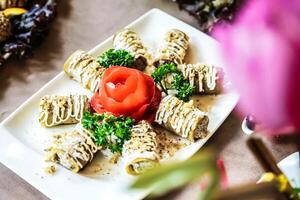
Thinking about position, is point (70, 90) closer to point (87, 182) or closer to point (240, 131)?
point (87, 182)

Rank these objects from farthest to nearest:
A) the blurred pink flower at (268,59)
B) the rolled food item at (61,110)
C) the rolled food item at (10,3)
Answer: the rolled food item at (10,3) → the rolled food item at (61,110) → the blurred pink flower at (268,59)

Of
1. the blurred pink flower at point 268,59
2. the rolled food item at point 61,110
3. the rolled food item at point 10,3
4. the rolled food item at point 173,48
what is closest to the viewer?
the blurred pink flower at point 268,59

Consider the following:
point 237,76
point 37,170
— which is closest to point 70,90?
point 37,170

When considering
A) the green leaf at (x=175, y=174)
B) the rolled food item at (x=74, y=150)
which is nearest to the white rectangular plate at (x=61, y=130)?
the rolled food item at (x=74, y=150)

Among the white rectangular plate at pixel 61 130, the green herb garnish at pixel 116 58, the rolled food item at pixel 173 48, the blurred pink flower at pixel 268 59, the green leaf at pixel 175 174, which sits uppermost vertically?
the blurred pink flower at pixel 268 59

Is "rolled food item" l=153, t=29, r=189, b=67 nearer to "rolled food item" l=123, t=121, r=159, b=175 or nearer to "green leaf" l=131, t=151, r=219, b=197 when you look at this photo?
"rolled food item" l=123, t=121, r=159, b=175

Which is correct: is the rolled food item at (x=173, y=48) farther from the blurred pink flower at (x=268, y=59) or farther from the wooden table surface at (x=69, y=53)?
the blurred pink flower at (x=268, y=59)
